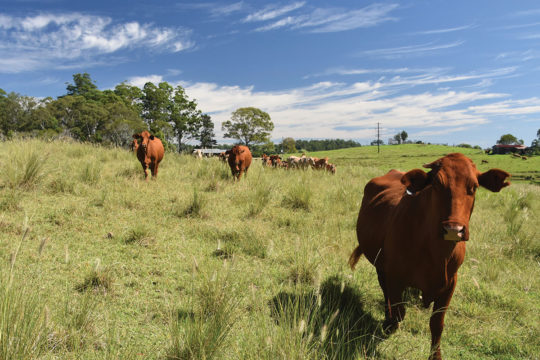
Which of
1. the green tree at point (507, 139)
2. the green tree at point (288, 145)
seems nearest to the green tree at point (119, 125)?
the green tree at point (288, 145)

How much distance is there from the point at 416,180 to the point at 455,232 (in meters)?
0.58

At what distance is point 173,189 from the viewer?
320 inches

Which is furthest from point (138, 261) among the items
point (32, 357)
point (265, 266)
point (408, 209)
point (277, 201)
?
point (277, 201)

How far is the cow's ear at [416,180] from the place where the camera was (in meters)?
2.38

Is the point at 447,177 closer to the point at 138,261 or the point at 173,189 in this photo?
the point at 138,261

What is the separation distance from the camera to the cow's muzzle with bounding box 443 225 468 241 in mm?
1944

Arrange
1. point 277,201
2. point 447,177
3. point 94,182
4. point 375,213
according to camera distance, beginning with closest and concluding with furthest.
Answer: point 447,177 → point 375,213 → point 94,182 → point 277,201

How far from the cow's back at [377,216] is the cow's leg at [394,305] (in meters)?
0.33

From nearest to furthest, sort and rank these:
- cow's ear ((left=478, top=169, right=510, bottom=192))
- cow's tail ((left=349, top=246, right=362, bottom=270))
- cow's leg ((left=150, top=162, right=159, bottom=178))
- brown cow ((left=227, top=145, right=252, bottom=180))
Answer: cow's ear ((left=478, top=169, right=510, bottom=192)) → cow's tail ((left=349, top=246, right=362, bottom=270)) → cow's leg ((left=150, top=162, right=159, bottom=178)) → brown cow ((left=227, top=145, right=252, bottom=180))

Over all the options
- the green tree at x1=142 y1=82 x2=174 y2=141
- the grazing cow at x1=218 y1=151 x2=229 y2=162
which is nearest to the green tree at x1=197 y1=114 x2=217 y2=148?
the green tree at x1=142 y1=82 x2=174 y2=141

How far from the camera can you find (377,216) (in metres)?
3.30

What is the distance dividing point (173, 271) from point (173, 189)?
4667mm

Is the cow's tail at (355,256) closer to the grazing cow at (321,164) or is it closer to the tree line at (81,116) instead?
the grazing cow at (321,164)

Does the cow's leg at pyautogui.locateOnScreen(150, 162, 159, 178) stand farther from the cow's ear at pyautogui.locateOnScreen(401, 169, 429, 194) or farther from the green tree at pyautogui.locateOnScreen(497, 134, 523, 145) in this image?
the green tree at pyautogui.locateOnScreen(497, 134, 523, 145)
